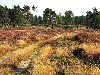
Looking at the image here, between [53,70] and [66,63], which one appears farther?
[66,63]

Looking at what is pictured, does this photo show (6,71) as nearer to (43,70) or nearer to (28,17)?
(43,70)

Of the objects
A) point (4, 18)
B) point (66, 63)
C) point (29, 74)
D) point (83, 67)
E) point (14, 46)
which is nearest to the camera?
point (29, 74)

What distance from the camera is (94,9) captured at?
123 m

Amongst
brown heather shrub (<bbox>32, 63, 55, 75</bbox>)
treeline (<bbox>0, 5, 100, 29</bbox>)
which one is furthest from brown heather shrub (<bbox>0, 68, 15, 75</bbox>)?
treeline (<bbox>0, 5, 100, 29</bbox>)

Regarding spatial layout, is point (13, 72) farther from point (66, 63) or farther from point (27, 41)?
point (27, 41)

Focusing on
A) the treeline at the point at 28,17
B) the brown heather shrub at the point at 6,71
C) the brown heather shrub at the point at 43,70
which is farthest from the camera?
the treeline at the point at 28,17

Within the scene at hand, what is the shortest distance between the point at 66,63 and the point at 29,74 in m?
4.55

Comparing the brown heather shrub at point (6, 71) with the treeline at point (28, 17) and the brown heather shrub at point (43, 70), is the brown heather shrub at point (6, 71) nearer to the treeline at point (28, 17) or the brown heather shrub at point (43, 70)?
the brown heather shrub at point (43, 70)

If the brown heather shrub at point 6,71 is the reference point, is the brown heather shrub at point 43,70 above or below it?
above

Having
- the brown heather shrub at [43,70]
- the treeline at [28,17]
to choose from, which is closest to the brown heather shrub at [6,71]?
the brown heather shrub at [43,70]

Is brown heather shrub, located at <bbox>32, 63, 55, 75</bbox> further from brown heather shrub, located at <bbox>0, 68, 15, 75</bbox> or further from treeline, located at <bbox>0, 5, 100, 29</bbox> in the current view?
treeline, located at <bbox>0, 5, 100, 29</bbox>

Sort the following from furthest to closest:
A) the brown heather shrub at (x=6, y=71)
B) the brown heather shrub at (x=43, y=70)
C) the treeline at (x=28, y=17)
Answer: the treeline at (x=28, y=17) < the brown heather shrub at (x=6, y=71) < the brown heather shrub at (x=43, y=70)

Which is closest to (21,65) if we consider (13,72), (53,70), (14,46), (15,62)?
(15,62)

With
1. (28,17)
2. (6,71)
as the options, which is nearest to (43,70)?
(6,71)
